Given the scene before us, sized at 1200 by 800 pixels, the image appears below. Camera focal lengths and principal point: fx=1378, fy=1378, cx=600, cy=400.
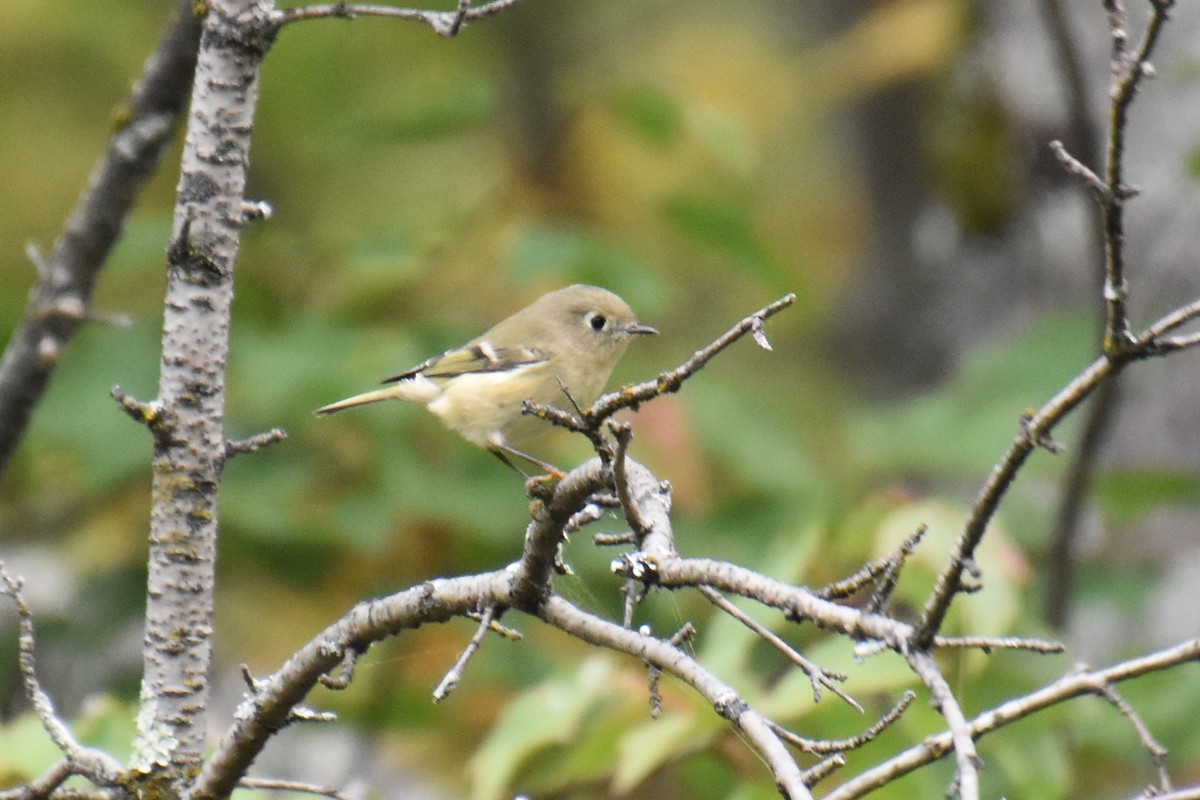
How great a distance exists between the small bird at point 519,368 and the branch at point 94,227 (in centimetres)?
71

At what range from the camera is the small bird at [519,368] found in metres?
3.36

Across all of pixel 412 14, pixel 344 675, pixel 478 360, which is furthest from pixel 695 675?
pixel 478 360

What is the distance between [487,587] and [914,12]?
4.64 meters

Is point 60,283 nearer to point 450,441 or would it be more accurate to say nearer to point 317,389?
point 317,389

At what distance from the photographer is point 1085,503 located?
371 cm

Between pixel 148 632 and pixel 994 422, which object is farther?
pixel 994 422

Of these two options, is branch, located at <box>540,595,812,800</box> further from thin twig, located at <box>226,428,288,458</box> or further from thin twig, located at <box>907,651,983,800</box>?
thin twig, located at <box>226,428,288,458</box>

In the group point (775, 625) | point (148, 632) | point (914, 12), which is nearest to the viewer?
point (148, 632)

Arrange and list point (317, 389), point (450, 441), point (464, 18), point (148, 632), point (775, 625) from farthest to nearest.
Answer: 1. point (450, 441)
2. point (317, 389)
3. point (775, 625)
4. point (148, 632)
5. point (464, 18)

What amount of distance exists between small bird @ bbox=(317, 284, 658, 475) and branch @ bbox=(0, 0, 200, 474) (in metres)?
0.71

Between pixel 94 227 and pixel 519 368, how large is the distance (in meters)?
1.21

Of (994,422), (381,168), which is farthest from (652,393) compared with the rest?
(381,168)

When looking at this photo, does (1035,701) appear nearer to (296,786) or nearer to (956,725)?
(956,725)

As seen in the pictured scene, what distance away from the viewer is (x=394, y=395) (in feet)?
11.7
